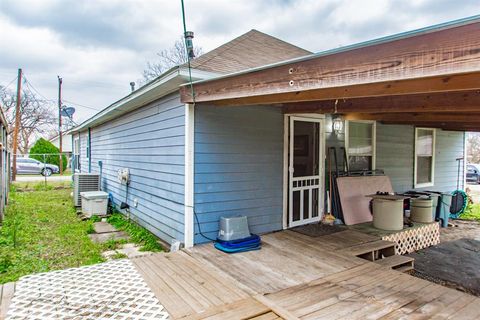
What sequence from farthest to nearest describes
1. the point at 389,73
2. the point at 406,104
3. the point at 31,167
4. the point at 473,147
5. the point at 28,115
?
the point at 473,147, the point at 28,115, the point at 31,167, the point at 406,104, the point at 389,73

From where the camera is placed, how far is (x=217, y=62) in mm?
4113

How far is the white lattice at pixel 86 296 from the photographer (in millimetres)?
2361

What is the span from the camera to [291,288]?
2.81m

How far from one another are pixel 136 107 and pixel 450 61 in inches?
212

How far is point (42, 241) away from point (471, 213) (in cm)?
1020

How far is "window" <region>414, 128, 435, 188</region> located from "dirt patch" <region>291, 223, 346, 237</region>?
357 centimetres

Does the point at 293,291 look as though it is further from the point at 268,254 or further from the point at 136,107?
the point at 136,107

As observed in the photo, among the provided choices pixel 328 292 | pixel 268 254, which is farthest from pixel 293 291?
pixel 268 254

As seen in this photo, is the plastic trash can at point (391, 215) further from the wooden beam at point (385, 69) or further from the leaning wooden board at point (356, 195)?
the wooden beam at point (385, 69)

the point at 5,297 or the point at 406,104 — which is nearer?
the point at 5,297

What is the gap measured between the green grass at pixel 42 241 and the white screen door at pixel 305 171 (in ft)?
10.0

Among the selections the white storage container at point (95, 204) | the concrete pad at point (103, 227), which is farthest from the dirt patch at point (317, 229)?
the white storage container at point (95, 204)

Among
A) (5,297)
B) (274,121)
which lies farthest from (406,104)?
(5,297)

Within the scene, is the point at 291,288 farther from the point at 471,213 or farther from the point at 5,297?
the point at 471,213
